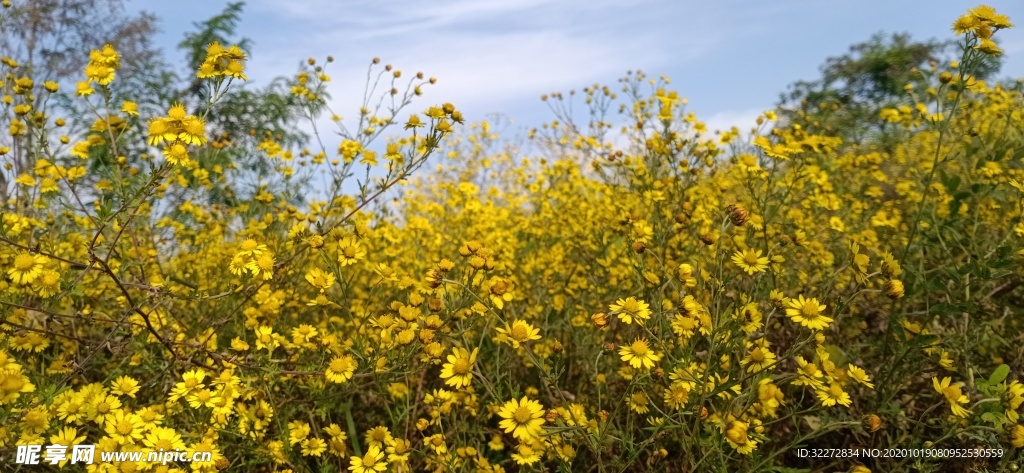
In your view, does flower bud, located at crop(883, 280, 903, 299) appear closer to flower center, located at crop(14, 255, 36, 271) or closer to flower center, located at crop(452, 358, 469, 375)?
flower center, located at crop(452, 358, 469, 375)

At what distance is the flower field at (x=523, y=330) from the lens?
1.45m

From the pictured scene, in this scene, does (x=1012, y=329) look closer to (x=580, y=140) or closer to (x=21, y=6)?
(x=580, y=140)

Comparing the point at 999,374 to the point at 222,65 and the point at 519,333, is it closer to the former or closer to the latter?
the point at 519,333

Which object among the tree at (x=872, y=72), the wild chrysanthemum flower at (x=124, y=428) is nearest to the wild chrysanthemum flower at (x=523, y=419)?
the wild chrysanthemum flower at (x=124, y=428)

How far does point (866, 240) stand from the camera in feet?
8.36

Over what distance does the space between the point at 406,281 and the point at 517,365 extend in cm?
85

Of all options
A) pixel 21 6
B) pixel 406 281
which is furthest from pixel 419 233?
pixel 21 6

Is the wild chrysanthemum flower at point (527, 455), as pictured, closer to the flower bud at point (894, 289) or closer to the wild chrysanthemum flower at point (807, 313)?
the wild chrysanthemum flower at point (807, 313)

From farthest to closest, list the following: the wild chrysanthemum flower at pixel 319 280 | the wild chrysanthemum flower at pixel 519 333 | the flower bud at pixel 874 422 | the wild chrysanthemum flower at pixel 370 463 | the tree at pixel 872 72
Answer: the tree at pixel 872 72
the wild chrysanthemum flower at pixel 319 280
the wild chrysanthemum flower at pixel 370 463
the wild chrysanthemum flower at pixel 519 333
the flower bud at pixel 874 422

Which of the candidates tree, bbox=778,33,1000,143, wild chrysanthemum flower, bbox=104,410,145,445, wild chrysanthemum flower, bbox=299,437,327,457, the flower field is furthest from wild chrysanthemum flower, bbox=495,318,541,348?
tree, bbox=778,33,1000,143

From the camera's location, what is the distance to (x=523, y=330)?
4.64 ft

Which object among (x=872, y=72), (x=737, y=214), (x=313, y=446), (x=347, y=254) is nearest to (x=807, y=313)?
(x=737, y=214)

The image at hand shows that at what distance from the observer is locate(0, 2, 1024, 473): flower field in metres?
1.45

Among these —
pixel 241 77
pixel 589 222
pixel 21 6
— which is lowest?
pixel 589 222
